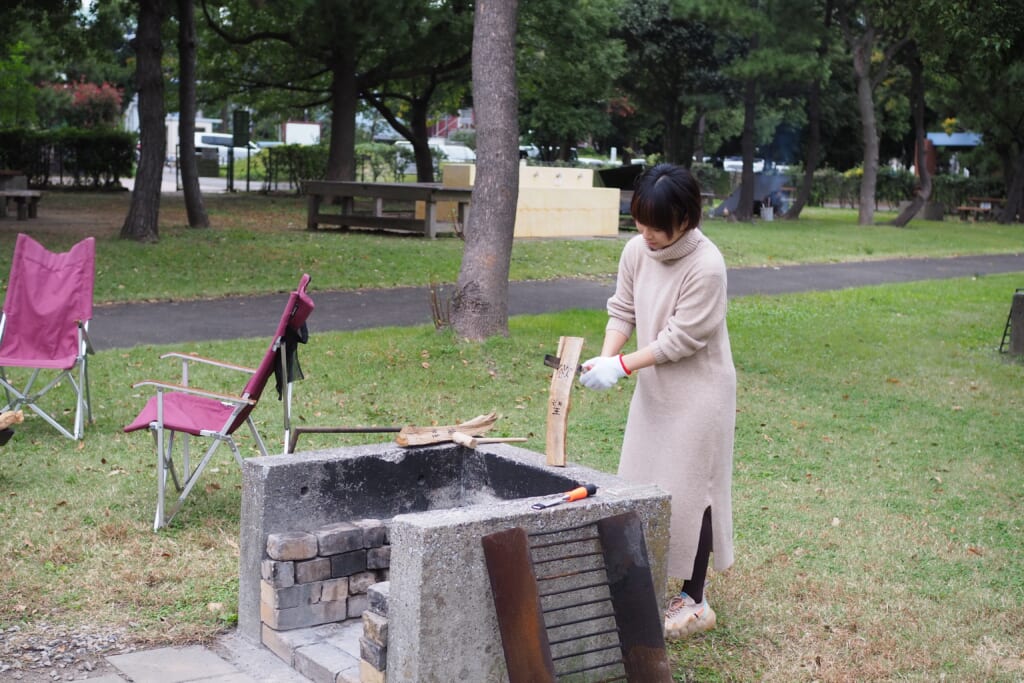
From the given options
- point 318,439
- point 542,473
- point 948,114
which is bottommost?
point 318,439

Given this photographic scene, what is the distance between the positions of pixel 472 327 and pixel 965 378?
4098 mm

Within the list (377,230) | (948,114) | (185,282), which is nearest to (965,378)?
(185,282)

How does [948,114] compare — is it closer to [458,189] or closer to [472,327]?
[458,189]

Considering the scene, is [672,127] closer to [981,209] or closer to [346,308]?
[981,209]

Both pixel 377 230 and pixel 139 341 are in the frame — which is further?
pixel 377 230

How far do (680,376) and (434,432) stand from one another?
98 centimetres

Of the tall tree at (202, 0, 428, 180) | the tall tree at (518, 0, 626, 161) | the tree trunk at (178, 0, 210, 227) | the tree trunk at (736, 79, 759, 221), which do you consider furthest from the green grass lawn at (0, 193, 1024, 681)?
the tree trunk at (736, 79, 759, 221)

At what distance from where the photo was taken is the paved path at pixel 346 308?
423 inches

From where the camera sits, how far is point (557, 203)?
2092 cm

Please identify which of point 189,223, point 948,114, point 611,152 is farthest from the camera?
point 611,152

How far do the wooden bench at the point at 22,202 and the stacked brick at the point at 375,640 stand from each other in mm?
16677

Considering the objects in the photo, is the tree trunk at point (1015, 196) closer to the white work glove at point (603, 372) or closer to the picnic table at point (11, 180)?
the picnic table at point (11, 180)

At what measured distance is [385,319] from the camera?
1202 cm

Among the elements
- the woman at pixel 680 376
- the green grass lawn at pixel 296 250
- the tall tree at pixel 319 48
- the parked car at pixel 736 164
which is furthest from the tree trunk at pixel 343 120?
the parked car at pixel 736 164
